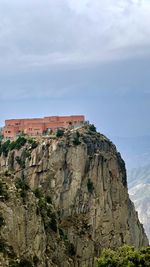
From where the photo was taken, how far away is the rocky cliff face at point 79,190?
316ft

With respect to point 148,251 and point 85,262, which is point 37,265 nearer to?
point 148,251

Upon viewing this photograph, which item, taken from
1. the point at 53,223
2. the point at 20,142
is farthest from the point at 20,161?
the point at 53,223

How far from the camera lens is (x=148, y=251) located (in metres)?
65.2

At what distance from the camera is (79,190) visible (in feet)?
342

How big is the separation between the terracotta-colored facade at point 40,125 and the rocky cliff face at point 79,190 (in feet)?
12.1

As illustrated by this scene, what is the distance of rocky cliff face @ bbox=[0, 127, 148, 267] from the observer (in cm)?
9631

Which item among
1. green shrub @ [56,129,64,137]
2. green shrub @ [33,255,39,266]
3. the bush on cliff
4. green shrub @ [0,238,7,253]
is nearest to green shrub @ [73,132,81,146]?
green shrub @ [56,129,64,137]

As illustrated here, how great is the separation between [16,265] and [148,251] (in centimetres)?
1381

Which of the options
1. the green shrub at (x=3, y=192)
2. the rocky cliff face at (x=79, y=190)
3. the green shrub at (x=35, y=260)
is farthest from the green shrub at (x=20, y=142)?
the green shrub at (x=35, y=260)

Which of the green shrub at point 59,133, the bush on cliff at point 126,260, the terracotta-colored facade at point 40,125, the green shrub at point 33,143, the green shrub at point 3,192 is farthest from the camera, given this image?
the terracotta-colored facade at point 40,125

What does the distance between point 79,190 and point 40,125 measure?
17.6m

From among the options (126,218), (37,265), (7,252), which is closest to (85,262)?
(126,218)

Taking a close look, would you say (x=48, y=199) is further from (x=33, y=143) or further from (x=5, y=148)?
(x=5, y=148)

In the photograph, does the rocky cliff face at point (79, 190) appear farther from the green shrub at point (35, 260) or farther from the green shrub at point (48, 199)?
the green shrub at point (35, 260)
